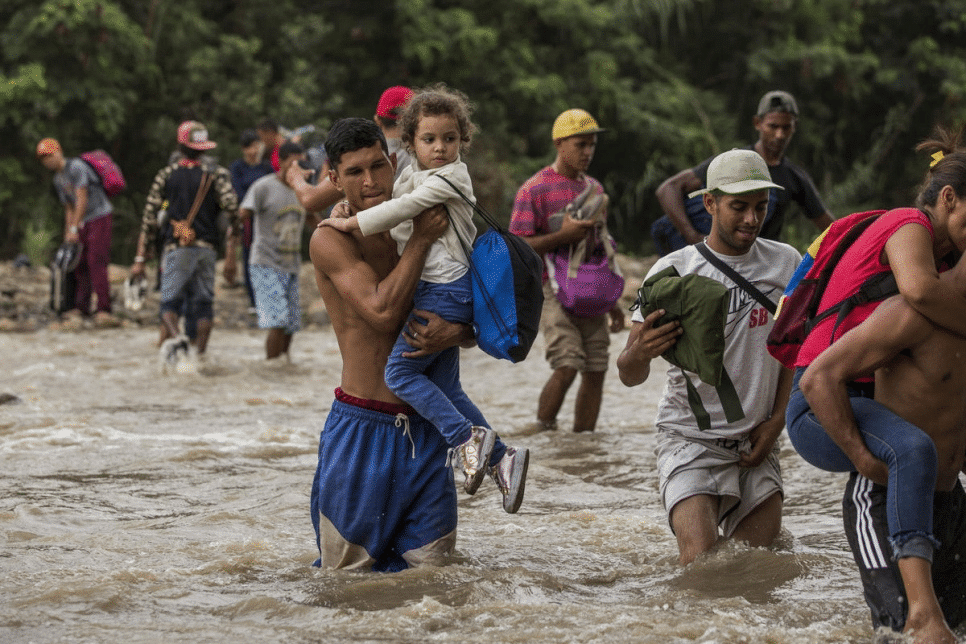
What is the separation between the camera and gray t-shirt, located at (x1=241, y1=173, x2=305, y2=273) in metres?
10.5

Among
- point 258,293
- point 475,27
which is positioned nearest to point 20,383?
point 258,293

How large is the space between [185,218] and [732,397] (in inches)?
277

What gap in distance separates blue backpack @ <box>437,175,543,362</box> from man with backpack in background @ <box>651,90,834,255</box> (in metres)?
2.96

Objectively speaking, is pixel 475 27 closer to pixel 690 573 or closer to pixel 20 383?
pixel 20 383

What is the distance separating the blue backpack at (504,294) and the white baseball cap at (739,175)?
74 cm

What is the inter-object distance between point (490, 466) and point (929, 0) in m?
18.4

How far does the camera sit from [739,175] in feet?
14.4

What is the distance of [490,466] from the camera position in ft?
13.6

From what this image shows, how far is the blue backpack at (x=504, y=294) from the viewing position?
414 cm

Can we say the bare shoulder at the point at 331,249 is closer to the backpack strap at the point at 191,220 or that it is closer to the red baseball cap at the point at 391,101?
the red baseball cap at the point at 391,101

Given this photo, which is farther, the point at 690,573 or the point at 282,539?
the point at 282,539

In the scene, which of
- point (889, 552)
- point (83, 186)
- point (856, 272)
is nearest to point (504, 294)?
point (856, 272)

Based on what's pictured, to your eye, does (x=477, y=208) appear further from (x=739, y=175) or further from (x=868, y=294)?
(x=868, y=294)

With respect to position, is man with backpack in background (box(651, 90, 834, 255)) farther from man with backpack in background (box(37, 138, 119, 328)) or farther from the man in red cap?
man with backpack in background (box(37, 138, 119, 328))
